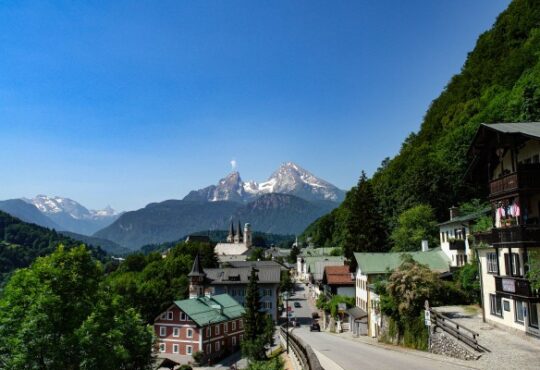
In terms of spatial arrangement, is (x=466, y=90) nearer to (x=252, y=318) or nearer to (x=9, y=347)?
(x=252, y=318)

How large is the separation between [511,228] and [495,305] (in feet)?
21.1

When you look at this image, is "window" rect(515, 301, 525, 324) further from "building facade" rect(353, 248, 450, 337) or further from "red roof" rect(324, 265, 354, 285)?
"red roof" rect(324, 265, 354, 285)

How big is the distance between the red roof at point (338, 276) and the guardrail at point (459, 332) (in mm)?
40774

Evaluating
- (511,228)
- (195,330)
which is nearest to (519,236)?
(511,228)

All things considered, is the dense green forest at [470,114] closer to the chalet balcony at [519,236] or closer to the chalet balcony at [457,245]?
the chalet balcony at [457,245]

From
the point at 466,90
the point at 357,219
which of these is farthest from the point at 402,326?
the point at 466,90

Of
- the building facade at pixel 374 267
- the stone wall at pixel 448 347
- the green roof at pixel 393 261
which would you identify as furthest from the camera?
the green roof at pixel 393 261

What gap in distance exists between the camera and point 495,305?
29.9m

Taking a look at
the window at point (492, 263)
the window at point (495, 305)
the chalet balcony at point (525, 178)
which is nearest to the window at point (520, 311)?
the window at point (495, 305)

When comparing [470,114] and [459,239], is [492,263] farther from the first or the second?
[470,114]

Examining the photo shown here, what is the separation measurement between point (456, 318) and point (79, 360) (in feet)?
81.9

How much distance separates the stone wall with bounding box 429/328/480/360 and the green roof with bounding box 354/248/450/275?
21972mm

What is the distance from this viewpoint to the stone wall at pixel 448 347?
24.2m

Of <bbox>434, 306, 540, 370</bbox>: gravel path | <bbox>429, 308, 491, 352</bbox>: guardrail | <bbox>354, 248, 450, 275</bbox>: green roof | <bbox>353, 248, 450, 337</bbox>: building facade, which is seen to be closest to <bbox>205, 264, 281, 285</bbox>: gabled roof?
<bbox>353, 248, 450, 337</bbox>: building facade
